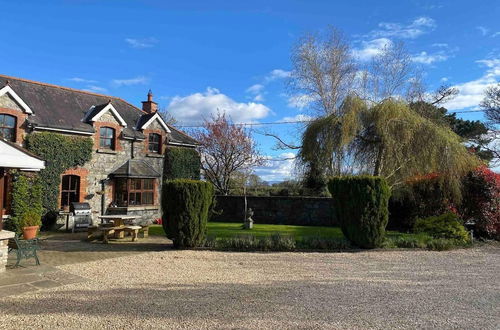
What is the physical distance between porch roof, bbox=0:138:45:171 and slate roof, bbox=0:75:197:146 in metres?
8.04

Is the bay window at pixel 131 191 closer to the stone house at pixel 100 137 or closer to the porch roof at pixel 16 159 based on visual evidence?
the stone house at pixel 100 137

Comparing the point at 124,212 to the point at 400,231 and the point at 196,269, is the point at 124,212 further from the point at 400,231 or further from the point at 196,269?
the point at 400,231

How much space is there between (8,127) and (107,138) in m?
4.06

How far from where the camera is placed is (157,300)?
5.69 meters

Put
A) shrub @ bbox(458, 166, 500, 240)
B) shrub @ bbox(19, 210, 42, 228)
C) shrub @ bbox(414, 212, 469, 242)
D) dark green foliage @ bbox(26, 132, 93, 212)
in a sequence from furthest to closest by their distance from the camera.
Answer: dark green foliage @ bbox(26, 132, 93, 212) → shrub @ bbox(19, 210, 42, 228) → shrub @ bbox(458, 166, 500, 240) → shrub @ bbox(414, 212, 469, 242)

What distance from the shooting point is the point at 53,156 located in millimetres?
14844

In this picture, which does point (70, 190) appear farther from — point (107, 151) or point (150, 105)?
point (150, 105)

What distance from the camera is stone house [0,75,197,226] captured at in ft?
47.5

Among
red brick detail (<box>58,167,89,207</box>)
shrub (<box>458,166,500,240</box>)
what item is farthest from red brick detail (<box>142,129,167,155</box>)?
shrub (<box>458,166,500,240</box>)

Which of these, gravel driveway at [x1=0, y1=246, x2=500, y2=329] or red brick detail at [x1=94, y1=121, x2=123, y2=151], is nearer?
gravel driveway at [x1=0, y1=246, x2=500, y2=329]

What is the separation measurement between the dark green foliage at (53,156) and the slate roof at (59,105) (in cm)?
52

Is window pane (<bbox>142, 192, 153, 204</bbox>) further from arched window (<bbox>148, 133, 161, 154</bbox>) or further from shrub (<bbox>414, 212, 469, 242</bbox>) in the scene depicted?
shrub (<bbox>414, 212, 469, 242</bbox>)

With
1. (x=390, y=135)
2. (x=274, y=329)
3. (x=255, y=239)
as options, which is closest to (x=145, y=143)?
(x=255, y=239)

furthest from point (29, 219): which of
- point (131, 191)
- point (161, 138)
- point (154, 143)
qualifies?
point (161, 138)
